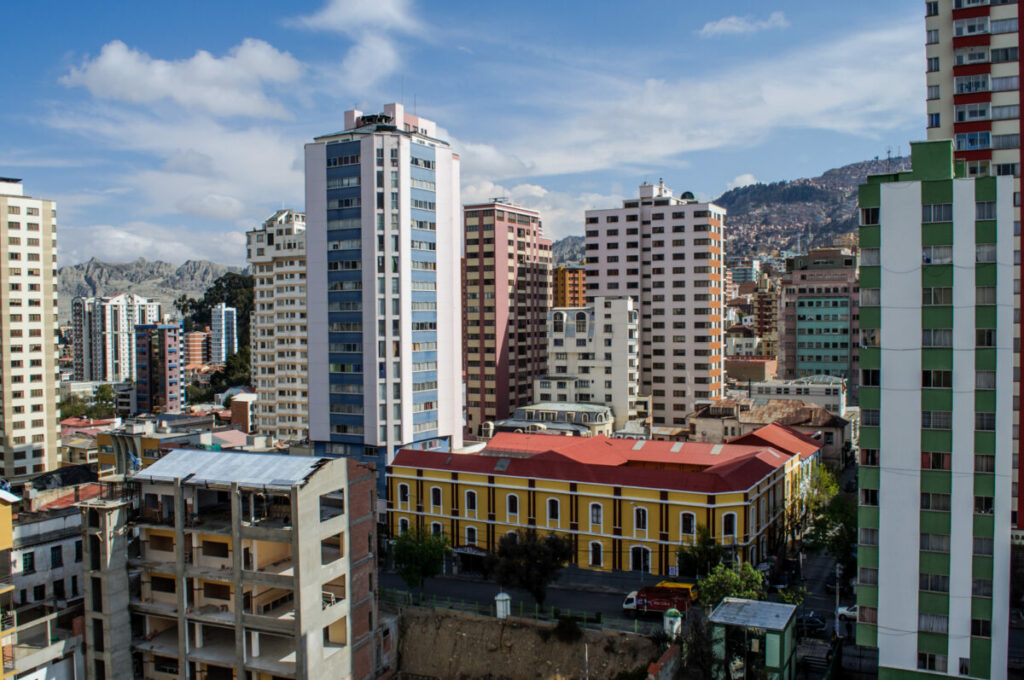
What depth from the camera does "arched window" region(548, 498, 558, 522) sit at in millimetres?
47312

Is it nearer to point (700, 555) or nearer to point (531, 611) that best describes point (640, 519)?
point (700, 555)

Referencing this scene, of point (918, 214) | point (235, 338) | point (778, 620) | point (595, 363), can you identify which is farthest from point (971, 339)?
point (235, 338)

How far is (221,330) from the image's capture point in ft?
601

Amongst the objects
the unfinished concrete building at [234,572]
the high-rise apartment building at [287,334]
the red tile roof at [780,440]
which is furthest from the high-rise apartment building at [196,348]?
the unfinished concrete building at [234,572]

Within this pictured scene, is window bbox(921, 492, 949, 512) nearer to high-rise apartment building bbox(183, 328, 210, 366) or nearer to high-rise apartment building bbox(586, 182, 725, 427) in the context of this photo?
high-rise apartment building bbox(586, 182, 725, 427)

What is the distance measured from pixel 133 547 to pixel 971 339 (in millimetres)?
38074

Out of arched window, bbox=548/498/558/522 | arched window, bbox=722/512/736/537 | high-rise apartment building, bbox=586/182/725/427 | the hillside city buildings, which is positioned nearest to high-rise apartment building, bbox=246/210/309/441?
the hillside city buildings

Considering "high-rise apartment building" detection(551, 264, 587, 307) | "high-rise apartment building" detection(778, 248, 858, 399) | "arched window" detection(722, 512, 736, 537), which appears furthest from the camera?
"high-rise apartment building" detection(551, 264, 587, 307)

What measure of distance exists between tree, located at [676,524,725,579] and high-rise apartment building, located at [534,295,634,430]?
38850 mm

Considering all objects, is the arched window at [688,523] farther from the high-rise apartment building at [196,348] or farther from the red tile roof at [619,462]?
the high-rise apartment building at [196,348]

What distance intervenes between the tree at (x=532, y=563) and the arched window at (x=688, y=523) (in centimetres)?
671

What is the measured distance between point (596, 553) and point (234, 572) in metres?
20.0

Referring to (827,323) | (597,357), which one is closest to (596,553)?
(597,357)

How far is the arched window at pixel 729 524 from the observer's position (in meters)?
43.7
